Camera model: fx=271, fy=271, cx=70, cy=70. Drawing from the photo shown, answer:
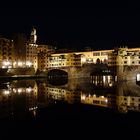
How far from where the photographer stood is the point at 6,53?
5603cm

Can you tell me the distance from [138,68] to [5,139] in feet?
119

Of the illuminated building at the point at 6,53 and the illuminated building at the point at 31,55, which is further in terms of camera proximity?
the illuminated building at the point at 31,55

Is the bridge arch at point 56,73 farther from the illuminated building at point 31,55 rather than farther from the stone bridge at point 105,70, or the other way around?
the illuminated building at point 31,55

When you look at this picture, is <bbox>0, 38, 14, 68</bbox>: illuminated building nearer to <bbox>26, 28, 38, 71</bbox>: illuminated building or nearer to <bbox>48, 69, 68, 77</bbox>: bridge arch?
<bbox>26, 28, 38, 71</bbox>: illuminated building

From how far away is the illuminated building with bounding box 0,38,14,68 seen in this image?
54.5 m

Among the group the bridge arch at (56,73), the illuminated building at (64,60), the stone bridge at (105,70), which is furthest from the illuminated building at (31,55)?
the stone bridge at (105,70)

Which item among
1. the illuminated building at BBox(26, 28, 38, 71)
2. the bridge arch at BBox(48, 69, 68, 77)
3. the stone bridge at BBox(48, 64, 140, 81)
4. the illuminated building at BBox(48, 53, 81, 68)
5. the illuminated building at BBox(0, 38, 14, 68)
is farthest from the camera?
the bridge arch at BBox(48, 69, 68, 77)

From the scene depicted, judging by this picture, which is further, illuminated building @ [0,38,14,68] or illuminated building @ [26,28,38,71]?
illuminated building @ [26,28,38,71]

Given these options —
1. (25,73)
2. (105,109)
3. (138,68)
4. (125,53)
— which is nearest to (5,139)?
(105,109)

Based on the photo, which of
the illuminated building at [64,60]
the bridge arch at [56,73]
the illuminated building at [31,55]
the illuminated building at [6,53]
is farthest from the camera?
the bridge arch at [56,73]

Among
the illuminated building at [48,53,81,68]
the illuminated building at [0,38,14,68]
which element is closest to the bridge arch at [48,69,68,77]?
the illuminated building at [48,53,81,68]

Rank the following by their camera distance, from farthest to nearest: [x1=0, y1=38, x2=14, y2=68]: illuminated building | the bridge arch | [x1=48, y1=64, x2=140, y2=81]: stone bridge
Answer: the bridge arch < [x1=0, y1=38, x2=14, y2=68]: illuminated building < [x1=48, y1=64, x2=140, y2=81]: stone bridge

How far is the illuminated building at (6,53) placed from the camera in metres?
54.5

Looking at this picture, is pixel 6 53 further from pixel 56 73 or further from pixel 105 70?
pixel 105 70
